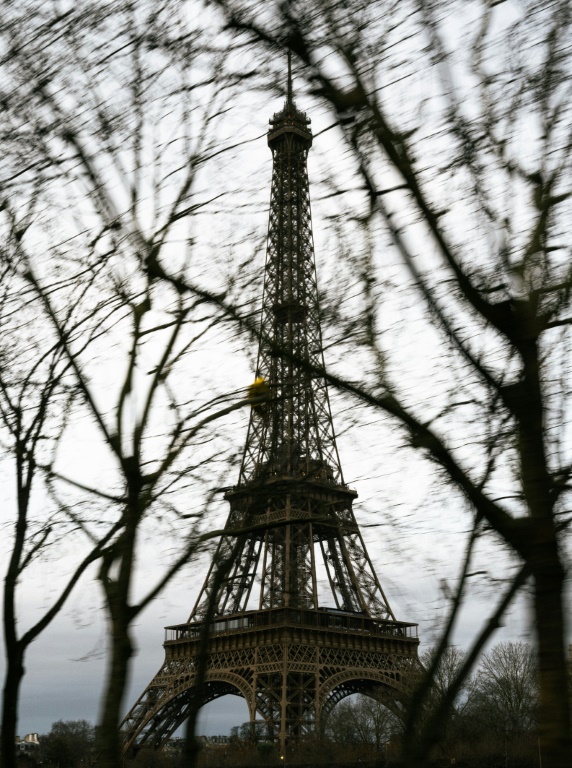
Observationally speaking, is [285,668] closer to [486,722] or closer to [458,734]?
[458,734]

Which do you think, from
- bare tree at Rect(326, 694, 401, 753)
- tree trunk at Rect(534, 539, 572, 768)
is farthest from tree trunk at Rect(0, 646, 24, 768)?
bare tree at Rect(326, 694, 401, 753)

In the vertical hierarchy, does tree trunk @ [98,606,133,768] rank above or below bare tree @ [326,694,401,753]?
above

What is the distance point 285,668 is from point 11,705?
29.2m

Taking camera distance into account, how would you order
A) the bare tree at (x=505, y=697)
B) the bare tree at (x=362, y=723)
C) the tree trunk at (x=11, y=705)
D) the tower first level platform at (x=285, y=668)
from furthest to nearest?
the bare tree at (x=362, y=723), the bare tree at (x=505, y=697), the tower first level platform at (x=285, y=668), the tree trunk at (x=11, y=705)

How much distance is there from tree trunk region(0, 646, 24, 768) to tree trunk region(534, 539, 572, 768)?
5876 mm

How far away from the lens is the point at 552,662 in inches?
169

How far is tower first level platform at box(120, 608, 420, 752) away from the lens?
36125 millimetres

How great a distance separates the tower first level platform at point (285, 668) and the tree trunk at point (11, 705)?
1098 inches

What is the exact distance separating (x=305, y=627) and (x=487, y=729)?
10387 mm

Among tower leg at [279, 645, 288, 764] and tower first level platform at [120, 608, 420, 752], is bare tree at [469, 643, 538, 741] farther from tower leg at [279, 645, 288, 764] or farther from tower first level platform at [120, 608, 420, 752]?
tower leg at [279, 645, 288, 764]

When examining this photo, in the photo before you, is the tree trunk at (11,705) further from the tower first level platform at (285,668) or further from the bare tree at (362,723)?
the bare tree at (362,723)

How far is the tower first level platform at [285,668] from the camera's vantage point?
119ft

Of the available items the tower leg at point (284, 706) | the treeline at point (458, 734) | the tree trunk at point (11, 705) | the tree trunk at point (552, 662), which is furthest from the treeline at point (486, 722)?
the tree trunk at point (552, 662)

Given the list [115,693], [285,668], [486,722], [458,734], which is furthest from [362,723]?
[115,693]
